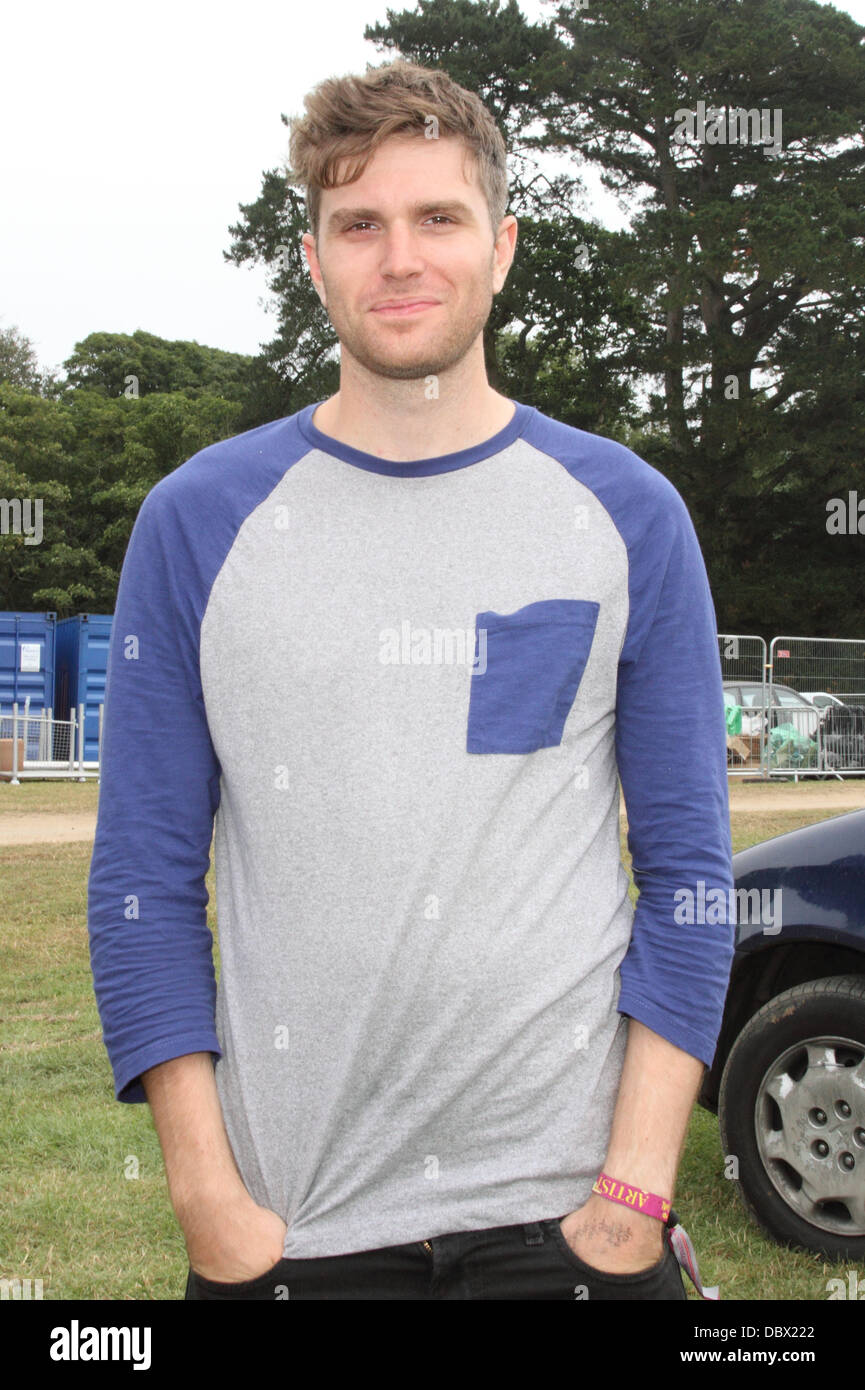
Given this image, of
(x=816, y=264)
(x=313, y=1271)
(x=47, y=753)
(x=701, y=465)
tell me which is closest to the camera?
(x=313, y=1271)

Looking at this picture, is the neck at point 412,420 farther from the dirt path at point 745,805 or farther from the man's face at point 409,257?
the dirt path at point 745,805

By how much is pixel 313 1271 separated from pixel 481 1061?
32 centimetres

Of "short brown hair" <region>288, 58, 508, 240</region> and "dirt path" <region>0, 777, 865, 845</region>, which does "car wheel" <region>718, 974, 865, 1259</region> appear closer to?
"short brown hair" <region>288, 58, 508, 240</region>

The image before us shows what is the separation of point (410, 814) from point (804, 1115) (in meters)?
2.50

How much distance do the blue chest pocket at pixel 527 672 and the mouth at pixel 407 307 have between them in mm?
428

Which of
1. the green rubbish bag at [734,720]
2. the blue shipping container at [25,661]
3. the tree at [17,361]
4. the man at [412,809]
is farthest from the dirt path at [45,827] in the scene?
the tree at [17,361]

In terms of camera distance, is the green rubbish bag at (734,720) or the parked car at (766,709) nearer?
the green rubbish bag at (734,720)

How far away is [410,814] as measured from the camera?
1.76 m

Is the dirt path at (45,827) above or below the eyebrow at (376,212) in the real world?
below

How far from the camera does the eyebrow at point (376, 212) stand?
1952 mm

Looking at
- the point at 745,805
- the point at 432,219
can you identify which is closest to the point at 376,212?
the point at 432,219

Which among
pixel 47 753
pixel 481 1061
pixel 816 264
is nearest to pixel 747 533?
pixel 816 264
